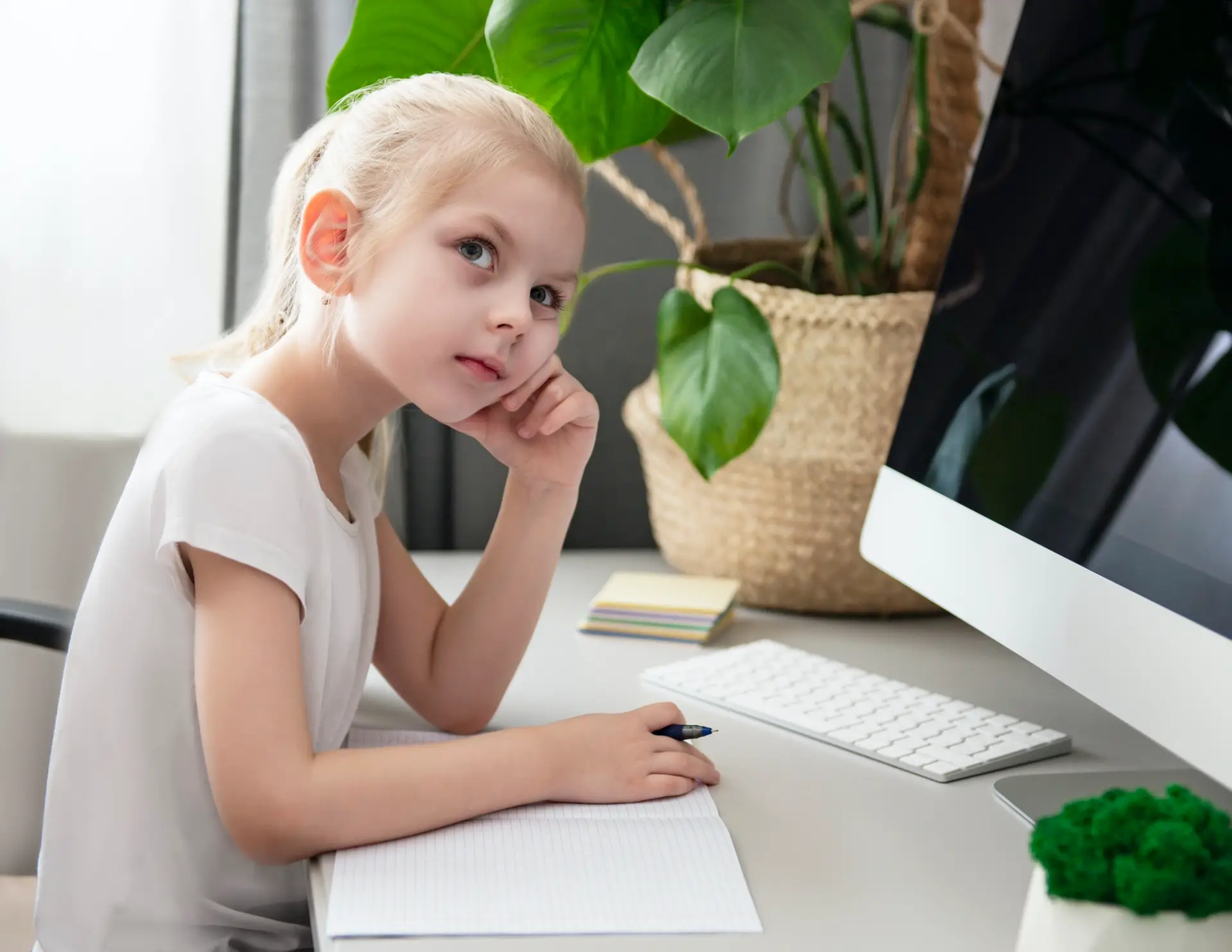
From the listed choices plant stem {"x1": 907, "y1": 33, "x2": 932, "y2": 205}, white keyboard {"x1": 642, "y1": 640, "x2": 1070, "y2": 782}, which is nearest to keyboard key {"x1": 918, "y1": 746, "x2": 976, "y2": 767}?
white keyboard {"x1": 642, "y1": 640, "x2": 1070, "y2": 782}

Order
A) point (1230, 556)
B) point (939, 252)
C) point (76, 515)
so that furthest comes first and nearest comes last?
point (76, 515) < point (939, 252) < point (1230, 556)

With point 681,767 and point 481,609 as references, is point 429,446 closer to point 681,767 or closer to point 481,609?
point 481,609

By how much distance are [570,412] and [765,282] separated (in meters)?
0.41

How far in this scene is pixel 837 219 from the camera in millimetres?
1124

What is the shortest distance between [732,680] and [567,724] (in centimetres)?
23

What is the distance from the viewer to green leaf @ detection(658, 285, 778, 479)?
38.3 inches

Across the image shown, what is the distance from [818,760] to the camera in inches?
30.2

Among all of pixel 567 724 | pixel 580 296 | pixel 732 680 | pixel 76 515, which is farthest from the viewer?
pixel 580 296

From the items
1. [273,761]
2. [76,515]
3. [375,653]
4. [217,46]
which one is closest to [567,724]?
[273,761]

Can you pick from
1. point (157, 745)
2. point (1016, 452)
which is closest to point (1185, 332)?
point (1016, 452)

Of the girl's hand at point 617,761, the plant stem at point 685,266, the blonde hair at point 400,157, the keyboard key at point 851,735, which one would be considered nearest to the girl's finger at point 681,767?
the girl's hand at point 617,761

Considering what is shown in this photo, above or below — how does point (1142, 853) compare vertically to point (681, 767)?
above

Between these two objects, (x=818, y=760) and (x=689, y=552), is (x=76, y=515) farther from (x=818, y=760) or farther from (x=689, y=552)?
(x=818, y=760)

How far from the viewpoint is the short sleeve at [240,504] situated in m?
0.66
